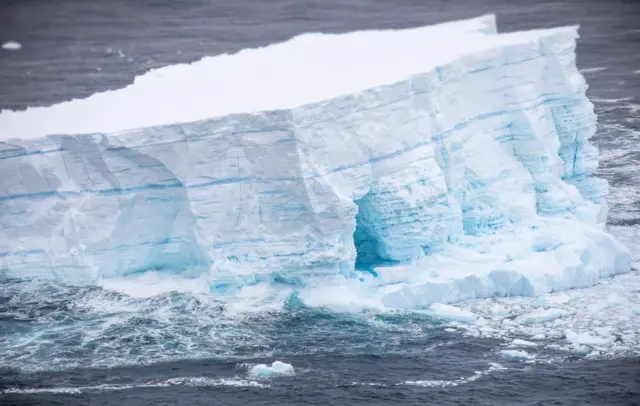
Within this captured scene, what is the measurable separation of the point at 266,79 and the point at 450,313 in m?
6.22

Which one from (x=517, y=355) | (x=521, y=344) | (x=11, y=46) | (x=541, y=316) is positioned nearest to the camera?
(x=517, y=355)

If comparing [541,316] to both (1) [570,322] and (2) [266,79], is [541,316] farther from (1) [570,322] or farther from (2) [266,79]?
(2) [266,79]

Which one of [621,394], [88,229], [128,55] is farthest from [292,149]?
[128,55]

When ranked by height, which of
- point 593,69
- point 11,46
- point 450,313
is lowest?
point 450,313

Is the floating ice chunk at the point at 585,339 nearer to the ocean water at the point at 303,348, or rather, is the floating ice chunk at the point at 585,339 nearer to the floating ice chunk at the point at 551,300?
the ocean water at the point at 303,348

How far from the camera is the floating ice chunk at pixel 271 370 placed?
16938mm

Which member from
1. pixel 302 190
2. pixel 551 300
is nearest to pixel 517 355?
pixel 551 300

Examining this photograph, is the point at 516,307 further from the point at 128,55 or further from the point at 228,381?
the point at 128,55

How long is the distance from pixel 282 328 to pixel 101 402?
3479mm

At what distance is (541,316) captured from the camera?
18.8 m

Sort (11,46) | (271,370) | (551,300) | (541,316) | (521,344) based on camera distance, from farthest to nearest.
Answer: (11,46) → (551,300) → (541,316) → (521,344) → (271,370)

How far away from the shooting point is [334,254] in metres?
19.1

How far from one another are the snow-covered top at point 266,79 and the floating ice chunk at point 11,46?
13522mm

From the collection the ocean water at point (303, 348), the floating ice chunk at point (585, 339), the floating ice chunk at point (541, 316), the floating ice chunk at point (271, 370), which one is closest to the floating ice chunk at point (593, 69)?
the ocean water at point (303, 348)
